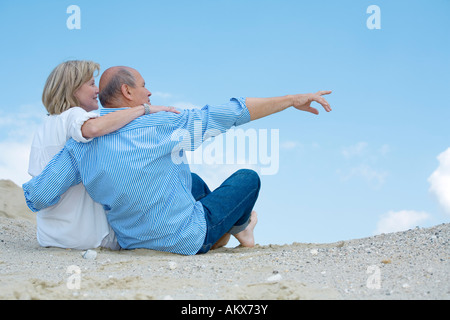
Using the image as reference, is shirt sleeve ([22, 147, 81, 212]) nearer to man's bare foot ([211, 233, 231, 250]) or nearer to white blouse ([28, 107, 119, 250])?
white blouse ([28, 107, 119, 250])

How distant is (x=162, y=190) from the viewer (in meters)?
3.71

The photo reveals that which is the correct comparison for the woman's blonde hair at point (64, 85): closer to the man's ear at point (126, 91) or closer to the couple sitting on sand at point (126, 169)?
the couple sitting on sand at point (126, 169)

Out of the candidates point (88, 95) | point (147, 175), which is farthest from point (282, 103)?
point (88, 95)

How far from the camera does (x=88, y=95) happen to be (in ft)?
13.7

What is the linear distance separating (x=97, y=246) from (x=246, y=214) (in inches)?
52.3

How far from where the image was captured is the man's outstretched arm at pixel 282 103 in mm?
3898

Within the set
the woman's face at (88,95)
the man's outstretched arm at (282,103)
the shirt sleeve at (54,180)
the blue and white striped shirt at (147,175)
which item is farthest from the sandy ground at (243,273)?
the woman's face at (88,95)

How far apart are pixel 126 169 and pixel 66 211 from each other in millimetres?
844

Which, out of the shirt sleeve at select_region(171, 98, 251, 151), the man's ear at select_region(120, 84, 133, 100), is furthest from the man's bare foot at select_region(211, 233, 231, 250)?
the man's ear at select_region(120, 84, 133, 100)

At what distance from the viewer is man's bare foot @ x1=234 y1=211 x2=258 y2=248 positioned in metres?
4.49

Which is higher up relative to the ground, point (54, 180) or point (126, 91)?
point (126, 91)

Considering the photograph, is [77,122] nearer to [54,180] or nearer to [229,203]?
[54,180]
